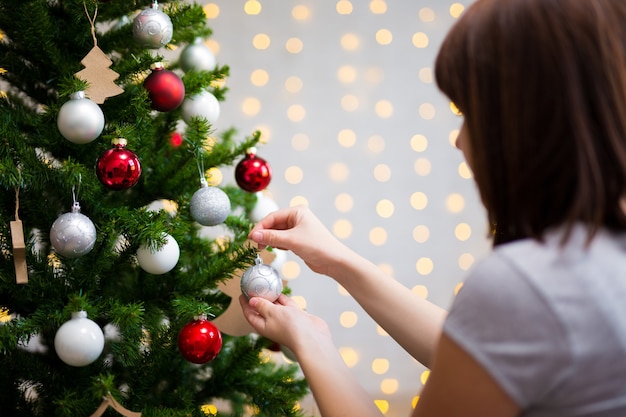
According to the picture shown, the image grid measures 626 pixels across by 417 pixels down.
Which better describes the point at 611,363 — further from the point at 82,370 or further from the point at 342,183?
the point at 342,183

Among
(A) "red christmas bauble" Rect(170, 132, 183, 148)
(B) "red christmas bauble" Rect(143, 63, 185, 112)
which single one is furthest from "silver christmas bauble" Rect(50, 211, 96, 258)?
(A) "red christmas bauble" Rect(170, 132, 183, 148)

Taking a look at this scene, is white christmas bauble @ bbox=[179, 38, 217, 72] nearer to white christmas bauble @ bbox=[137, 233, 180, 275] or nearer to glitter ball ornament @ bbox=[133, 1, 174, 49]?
glitter ball ornament @ bbox=[133, 1, 174, 49]

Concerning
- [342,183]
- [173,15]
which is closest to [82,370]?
[173,15]

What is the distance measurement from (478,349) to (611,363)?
0.11m

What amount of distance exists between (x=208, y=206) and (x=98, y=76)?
9.7 inches

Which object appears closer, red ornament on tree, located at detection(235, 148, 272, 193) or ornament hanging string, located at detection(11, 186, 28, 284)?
ornament hanging string, located at detection(11, 186, 28, 284)

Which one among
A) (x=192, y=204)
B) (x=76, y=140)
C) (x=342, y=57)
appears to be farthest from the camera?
(x=342, y=57)

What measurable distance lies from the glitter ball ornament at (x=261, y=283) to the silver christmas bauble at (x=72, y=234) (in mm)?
230

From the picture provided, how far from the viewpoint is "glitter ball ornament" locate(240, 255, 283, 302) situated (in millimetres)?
930

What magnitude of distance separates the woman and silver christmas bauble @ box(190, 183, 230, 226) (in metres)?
0.45

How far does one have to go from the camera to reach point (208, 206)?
97cm

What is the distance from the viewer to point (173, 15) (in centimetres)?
105

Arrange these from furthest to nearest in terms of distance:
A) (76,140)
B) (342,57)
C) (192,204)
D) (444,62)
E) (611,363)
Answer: (342,57) < (192,204) < (76,140) < (444,62) < (611,363)

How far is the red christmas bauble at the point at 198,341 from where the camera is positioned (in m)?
0.91
